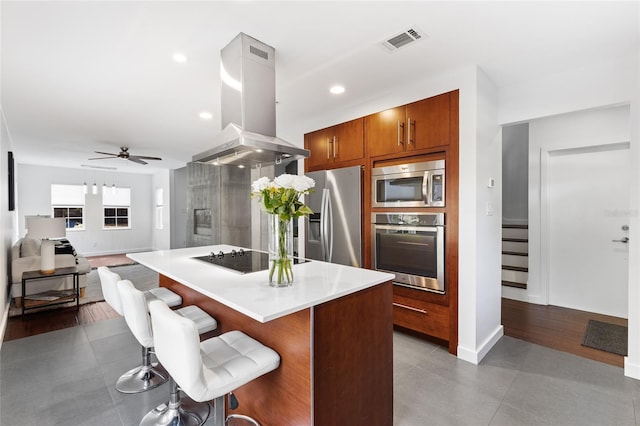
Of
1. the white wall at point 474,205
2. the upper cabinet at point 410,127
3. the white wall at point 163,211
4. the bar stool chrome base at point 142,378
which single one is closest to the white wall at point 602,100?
the white wall at point 474,205

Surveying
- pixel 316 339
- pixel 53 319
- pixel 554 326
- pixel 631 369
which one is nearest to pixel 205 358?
pixel 316 339

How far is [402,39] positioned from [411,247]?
1781mm

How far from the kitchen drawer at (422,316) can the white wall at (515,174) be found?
114 inches

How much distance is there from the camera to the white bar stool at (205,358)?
125cm

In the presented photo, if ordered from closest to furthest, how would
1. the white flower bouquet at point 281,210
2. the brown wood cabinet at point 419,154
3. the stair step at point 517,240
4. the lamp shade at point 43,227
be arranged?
the white flower bouquet at point 281,210 → the brown wood cabinet at point 419,154 → the lamp shade at point 43,227 → the stair step at point 517,240

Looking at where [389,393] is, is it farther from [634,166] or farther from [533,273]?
[533,273]

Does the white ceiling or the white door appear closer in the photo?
the white ceiling

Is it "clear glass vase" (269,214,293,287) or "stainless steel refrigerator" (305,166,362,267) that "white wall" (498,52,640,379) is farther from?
"clear glass vase" (269,214,293,287)

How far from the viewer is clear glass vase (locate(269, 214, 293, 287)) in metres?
1.64

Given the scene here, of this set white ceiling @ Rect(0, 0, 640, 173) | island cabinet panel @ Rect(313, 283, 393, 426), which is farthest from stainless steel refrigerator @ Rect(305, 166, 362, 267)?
island cabinet panel @ Rect(313, 283, 393, 426)

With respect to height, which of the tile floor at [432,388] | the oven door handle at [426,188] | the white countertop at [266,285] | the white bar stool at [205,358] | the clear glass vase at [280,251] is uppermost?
the oven door handle at [426,188]

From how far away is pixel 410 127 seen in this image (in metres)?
2.98

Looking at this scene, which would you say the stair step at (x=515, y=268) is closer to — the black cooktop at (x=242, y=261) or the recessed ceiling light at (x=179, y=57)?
the black cooktop at (x=242, y=261)

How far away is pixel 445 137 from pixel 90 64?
3.07 meters
